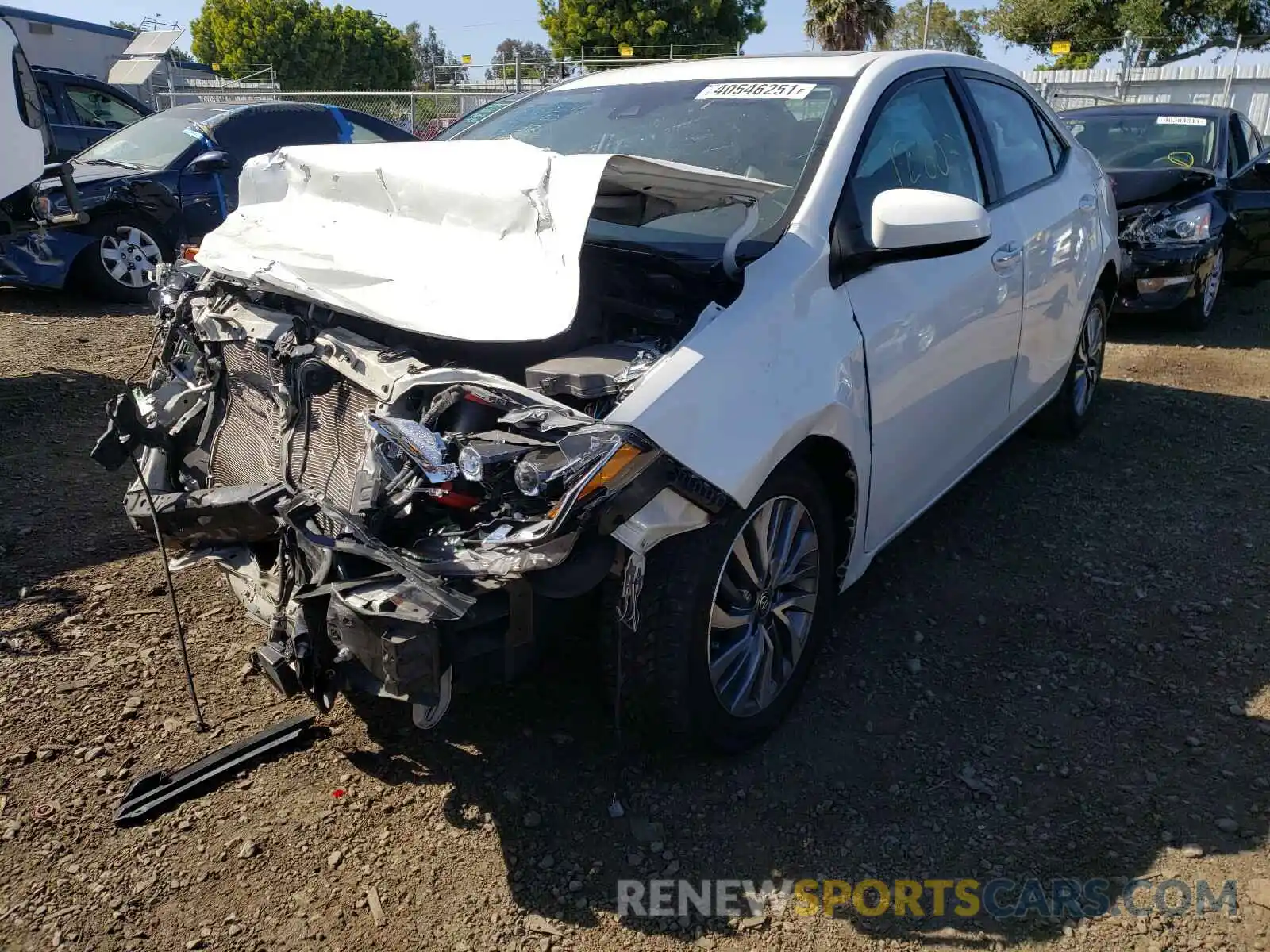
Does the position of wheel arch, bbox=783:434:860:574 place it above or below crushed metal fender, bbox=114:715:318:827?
above

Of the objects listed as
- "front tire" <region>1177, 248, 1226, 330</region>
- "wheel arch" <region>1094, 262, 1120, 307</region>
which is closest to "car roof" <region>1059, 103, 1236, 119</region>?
"front tire" <region>1177, 248, 1226, 330</region>

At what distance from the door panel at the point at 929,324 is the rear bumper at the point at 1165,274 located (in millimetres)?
4180

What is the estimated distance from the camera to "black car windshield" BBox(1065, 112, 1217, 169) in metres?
8.02

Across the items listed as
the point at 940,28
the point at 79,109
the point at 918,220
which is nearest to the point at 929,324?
the point at 918,220

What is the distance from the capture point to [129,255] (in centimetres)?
820

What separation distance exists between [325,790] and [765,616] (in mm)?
1313

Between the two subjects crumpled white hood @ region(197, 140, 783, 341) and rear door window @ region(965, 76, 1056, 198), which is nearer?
crumpled white hood @ region(197, 140, 783, 341)

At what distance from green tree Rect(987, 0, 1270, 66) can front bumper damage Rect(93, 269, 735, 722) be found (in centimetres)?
3196

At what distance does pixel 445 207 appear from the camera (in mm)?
2768

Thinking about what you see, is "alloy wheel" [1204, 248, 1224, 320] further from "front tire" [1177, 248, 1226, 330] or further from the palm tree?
the palm tree

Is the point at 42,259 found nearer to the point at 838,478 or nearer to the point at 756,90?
the point at 756,90

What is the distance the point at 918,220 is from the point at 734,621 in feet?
4.11

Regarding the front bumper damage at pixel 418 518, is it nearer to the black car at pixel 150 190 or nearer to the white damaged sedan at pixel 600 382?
the white damaged sedan at pixel 600 382

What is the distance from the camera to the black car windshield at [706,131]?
291 cm
